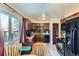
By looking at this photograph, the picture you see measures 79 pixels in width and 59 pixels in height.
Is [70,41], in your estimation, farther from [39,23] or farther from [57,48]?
[39,23]

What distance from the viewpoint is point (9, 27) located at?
1.80m

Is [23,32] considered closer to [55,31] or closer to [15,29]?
[15,29]

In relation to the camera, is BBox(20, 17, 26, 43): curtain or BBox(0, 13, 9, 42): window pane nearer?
BBox(0, 13, 9, 42): window pane

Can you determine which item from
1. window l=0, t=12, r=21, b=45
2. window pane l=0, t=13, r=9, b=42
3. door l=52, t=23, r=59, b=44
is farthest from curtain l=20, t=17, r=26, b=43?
door l=52, t=23, r=59, b=44

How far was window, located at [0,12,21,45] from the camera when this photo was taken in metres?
1.73

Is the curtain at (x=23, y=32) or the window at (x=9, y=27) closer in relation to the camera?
the window at (x=9, y=27)

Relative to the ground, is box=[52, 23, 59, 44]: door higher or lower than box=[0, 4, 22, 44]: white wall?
lower

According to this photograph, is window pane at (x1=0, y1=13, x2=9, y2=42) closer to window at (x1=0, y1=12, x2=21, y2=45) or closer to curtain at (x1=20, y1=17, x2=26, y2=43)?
window at (x1=0, y1=12, x2=21, y2=45)

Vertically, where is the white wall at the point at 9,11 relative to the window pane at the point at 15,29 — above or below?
above

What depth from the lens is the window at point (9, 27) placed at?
1733 millimetres

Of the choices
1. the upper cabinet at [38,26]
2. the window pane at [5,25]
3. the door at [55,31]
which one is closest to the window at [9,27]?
the window pane at [5,25]

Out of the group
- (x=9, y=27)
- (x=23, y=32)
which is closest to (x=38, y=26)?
(x=23, y=32)

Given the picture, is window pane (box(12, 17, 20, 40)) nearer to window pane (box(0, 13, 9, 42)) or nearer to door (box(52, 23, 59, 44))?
window pane (box(0, 13, 9, 42))

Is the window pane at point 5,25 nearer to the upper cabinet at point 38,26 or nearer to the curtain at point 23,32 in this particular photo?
the curtain at point 23,32
